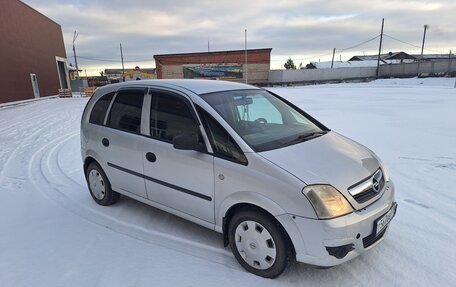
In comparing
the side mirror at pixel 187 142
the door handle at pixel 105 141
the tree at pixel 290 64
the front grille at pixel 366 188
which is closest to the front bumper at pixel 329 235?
the front grille at pixel 366 188

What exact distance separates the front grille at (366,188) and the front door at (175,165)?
124 centimetres

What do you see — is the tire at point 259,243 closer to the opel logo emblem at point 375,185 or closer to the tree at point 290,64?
the opel logo emblem at point 375,185

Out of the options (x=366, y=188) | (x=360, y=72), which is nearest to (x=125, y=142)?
(x=366, y=188)

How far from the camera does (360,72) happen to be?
51438mm

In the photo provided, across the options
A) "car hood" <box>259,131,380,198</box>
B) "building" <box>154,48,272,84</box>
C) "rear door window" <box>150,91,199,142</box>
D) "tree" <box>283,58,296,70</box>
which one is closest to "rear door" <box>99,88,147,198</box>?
"rear door window" <box>150,91,199,142</box>

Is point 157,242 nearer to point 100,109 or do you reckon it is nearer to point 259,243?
point 259,243

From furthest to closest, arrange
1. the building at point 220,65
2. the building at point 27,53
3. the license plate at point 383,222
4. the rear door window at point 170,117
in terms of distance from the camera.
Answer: the building at point 220,65, the building at point 27,53, the rear door window at point 170,117, the license plate at point 383,222

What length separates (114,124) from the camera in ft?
13.3

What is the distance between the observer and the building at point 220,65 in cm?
4756

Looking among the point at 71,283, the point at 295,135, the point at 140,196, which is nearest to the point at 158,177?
the point at 140,196

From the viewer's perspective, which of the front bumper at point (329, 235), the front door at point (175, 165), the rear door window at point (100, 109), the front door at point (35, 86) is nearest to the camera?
the front bumper at point (329, 235)

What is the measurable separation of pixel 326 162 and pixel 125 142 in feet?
7.55

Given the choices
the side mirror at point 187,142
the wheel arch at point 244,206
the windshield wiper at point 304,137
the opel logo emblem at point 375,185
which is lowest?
the wheel arch at point 244,206

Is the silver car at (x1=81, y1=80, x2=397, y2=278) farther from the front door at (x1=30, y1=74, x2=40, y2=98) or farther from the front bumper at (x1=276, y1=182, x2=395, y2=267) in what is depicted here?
the front door at (x1=30, y1=74, x2=40, y2=98)
